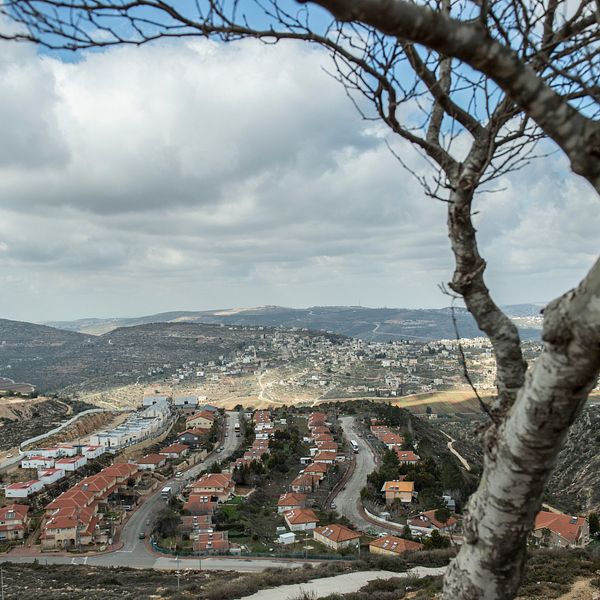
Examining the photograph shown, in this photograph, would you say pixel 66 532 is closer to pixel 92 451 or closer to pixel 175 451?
pixel 92 451

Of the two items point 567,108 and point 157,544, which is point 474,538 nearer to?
point 567,108

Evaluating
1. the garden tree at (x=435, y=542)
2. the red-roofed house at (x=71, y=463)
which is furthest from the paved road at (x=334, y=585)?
the red-roofed house at (x=71, y=463)

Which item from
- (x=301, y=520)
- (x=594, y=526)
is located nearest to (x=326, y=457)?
(x=301, y=520)

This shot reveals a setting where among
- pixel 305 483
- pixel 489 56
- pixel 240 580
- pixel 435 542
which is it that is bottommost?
pixel 305 483

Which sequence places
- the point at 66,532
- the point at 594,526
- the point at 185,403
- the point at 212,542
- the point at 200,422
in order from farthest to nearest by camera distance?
1. the point at 185,403
2. the point at 200,422
3. the point at 594,526
4. the point at 66,532
5. the point at 212,542

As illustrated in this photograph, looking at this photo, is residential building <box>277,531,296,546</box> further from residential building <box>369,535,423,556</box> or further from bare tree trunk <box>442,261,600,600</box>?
bare tree trunk <box>442,261,600,600</box>

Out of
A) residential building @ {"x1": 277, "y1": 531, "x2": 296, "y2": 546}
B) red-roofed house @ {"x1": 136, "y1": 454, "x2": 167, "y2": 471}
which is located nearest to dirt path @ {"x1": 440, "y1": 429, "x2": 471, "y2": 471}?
residential building @ {"x1": 277, "y1": 531, "x2": 296, "y2": 546}
